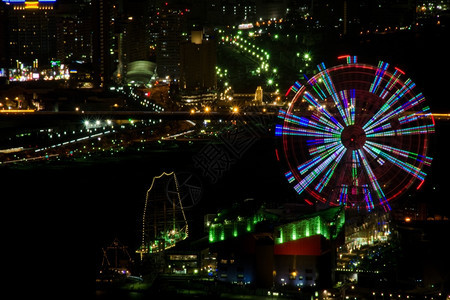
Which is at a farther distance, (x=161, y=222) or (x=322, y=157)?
(x=322, y=157)

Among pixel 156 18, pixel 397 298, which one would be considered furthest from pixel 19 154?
pixel 156 18

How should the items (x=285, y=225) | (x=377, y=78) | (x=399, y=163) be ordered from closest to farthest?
(x=285, y=225)
(x=399, y=163)
(x=377, y=78)

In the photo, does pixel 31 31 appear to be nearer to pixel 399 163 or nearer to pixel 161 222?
pixel 399 163

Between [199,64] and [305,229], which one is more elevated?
[199,64]

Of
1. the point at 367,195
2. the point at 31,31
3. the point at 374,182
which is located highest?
the point at 31,31

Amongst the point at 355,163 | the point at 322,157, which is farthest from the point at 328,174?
the point at 355,163

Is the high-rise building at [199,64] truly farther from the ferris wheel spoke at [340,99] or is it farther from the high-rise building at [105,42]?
the ferris wheel spoke at [340,99]

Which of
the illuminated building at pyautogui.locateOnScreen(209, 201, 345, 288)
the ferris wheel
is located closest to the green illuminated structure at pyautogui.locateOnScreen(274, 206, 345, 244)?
the illuminated building at pyautogui.locateOnScreen(209, 201, 345, 288)

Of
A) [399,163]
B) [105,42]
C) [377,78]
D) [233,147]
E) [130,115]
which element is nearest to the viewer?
[399,163]
